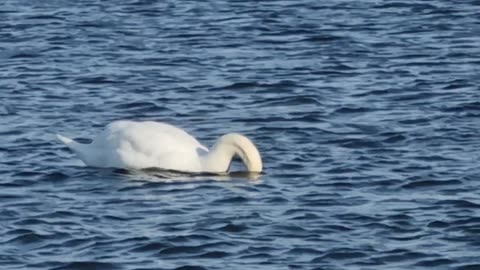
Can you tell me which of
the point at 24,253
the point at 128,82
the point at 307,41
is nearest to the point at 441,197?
the point at 24,253

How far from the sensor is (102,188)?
1677cm

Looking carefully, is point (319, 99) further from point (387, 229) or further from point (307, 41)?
point (387, 229)

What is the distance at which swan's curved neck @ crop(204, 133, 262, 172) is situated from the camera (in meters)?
17.4

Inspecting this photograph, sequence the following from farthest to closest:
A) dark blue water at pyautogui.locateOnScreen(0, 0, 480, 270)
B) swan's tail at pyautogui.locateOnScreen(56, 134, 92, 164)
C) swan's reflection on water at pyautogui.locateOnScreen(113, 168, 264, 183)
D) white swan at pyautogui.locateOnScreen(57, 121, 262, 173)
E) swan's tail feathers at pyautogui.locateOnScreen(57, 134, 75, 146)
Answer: swan's tail feathers at pyautogui.locateOnScreen(57, 134, 75, 146)
swan's tail at pyautogui.locateOnScreen(56, 134, 92, 164)
white swan at pyautogui.locateOnScreen(57, 121, 262, 173)
swan's reflection on water at pyautogui.locateOnScreen(113, 168, 264, 183)
dark blue water at pyautogui.locateOnScreen(0, 0, 480, 270)

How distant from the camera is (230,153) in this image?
1770cm

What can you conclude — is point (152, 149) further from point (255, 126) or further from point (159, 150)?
point (255, 126)

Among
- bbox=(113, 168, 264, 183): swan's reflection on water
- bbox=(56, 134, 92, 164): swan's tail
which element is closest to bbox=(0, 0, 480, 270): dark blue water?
bbox=(113, 168, 264, 183): swan's reflection on water

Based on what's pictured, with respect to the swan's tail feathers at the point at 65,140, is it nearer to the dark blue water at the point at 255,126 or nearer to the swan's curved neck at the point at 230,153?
the dark blue water at the point at 255,126

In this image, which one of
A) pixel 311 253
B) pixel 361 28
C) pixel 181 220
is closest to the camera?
pixel 311 253

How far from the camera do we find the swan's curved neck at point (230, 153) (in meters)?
17.4

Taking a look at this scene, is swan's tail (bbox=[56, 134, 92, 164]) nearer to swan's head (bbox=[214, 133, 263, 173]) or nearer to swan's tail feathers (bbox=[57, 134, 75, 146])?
swan's tail feathers (bbox=[57, 134, 75, 146])

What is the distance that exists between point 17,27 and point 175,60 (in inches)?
135

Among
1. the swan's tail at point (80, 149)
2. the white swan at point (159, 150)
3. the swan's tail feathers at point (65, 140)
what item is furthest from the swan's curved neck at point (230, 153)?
the swan's tail feathers at point (65, 140)

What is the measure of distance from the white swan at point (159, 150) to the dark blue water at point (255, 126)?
7.0 inches
